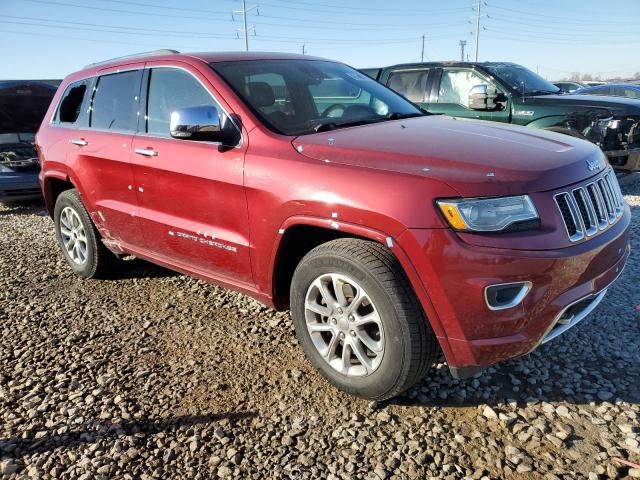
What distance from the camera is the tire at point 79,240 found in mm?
4500

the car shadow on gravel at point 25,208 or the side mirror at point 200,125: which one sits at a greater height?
the side mirror at point 200,125

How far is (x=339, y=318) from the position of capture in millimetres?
2699

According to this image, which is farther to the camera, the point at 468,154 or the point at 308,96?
the point at 308,96

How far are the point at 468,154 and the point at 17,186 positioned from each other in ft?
23.9

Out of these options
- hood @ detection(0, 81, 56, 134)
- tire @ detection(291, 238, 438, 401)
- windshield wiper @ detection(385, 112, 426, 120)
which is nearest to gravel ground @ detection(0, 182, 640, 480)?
tire @ detection(291, 238, 438, 401)

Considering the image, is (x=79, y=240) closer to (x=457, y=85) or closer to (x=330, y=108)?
(x=330, y=108)

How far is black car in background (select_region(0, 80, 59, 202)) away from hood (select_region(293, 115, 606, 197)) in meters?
6.45

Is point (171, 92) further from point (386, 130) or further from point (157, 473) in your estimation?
point (157, 473)

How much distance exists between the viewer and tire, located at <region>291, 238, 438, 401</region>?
239cm

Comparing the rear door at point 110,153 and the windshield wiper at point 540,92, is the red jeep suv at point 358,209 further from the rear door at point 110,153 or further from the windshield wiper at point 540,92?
the windshield wiper at point 540,92

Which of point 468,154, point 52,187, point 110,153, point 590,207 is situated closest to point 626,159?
point 590,207

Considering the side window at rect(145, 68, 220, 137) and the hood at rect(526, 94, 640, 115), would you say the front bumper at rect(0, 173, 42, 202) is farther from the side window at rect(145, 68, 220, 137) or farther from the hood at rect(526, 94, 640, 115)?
the hood at rect(526, 94, 640, 115)

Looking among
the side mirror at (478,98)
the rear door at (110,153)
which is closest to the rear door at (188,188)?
the rear door at (110,153)

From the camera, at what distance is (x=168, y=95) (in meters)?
3.58
